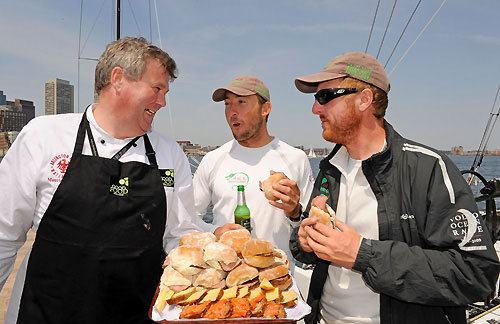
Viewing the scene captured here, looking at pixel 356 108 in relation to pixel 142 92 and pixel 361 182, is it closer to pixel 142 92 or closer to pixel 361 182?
pixel 361 182

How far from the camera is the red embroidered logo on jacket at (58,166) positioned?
217 cm

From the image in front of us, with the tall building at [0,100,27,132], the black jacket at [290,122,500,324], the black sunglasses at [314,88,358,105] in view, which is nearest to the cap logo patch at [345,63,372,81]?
the black sunglasses at [314,88,358,105]

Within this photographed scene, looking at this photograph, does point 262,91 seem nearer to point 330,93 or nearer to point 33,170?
point 330,93

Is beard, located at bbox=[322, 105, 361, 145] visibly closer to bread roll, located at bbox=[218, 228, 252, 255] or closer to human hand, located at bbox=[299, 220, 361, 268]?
human hand, located at bbox=[299, 220, 361, 268]

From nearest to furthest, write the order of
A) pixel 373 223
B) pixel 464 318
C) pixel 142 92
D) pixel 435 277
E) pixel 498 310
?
pixel 435 277, pixel 464 318, pixel 373 223, pixel 142 92, pixel 498 310

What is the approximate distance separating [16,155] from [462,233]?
2806 mm

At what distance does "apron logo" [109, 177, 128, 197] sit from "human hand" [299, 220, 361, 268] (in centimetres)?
128

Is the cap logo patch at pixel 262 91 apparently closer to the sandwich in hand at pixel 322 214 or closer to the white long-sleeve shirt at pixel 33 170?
the white long-sleeve shirt at pixel 33 170

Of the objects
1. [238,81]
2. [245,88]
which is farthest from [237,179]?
[238,81]

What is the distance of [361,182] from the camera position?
2.22 metres

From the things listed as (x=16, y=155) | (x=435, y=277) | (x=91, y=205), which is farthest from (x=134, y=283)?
(x=435, y=277)

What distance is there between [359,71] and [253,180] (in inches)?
67.4

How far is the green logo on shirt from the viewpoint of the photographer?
138 inches

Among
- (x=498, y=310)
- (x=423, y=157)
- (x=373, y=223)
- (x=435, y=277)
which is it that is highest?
(x=423, y=157)
